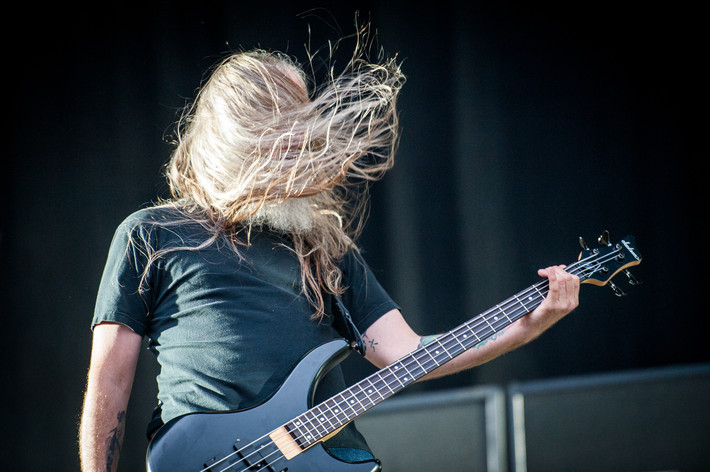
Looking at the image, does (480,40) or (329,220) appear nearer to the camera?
(329,220)

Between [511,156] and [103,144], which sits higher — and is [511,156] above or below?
below

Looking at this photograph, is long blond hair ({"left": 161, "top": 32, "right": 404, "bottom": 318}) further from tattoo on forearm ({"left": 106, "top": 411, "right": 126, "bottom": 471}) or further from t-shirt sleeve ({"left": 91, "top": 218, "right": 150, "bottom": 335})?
tattoo on forearm ({"left": 106, "top": 411, "right": 126, "bottom": 471})

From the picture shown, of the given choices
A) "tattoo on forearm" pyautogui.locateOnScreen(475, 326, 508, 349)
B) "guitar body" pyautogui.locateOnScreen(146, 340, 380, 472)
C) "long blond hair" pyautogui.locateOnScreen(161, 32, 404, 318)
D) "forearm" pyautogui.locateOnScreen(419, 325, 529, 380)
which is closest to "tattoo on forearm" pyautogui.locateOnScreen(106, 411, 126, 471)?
"guitar body" pyautogui.locateOnScreen(146, 340, 380, 472)

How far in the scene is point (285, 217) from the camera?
1505mm

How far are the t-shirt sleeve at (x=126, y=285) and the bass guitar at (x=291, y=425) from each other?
236 mm

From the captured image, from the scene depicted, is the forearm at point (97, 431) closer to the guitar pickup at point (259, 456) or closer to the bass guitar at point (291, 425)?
the bass guitar at point (291, 425)

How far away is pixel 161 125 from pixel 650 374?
1.91 meters

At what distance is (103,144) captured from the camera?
1.95 meters

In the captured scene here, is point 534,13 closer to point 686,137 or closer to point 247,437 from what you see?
point 686,137

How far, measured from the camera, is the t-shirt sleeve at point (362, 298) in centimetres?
161

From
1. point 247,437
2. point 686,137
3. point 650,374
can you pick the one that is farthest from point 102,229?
point 686,137

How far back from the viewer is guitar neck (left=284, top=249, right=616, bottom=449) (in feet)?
4.17

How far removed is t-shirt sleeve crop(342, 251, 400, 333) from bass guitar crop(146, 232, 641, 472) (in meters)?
0.21

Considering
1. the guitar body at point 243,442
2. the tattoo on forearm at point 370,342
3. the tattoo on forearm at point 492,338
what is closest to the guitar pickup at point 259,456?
the guitar body at point 243,442
